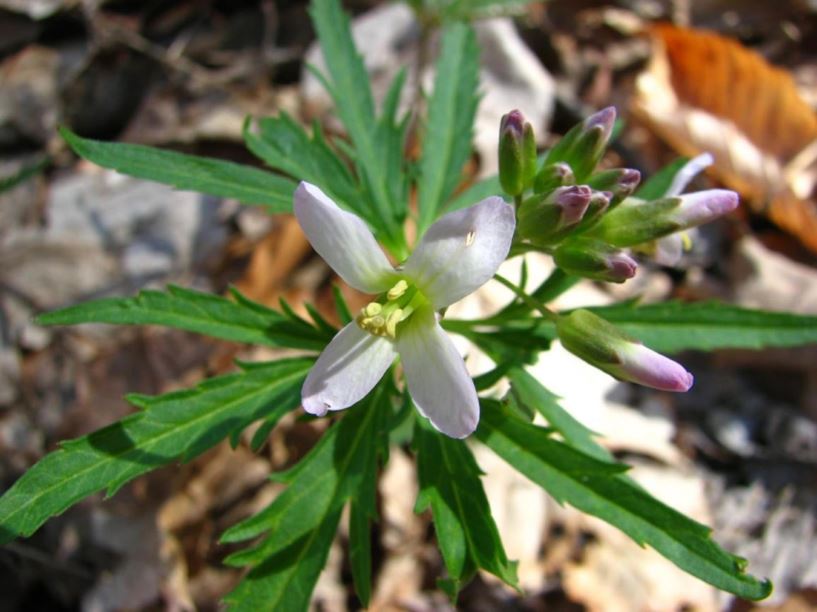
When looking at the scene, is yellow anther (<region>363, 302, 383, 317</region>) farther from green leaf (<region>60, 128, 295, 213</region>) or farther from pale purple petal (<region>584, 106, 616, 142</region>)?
pale purple petal (<region>584, 106, 616, 142</region>)

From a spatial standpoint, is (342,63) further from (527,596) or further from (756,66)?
(756,66)

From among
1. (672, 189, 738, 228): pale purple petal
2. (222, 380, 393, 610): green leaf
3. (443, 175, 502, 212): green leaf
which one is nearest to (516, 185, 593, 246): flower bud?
(672, 189, 738, 228): pale purple petal

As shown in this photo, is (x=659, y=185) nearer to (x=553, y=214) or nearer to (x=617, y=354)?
(x=553, y=214)

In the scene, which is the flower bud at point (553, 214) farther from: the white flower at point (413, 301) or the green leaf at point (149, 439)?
the green leaf at point (149, 439)

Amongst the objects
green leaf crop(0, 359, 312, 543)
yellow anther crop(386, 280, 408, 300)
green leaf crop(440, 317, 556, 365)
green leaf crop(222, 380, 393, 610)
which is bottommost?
green leaf crop(222, 380, 393, 610)

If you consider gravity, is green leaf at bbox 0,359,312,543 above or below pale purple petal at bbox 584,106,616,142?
below

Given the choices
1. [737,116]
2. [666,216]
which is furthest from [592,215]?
[737,116]

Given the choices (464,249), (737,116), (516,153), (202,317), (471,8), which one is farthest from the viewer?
(737,116)

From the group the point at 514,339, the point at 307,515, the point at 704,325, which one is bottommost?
the point at 307,515
